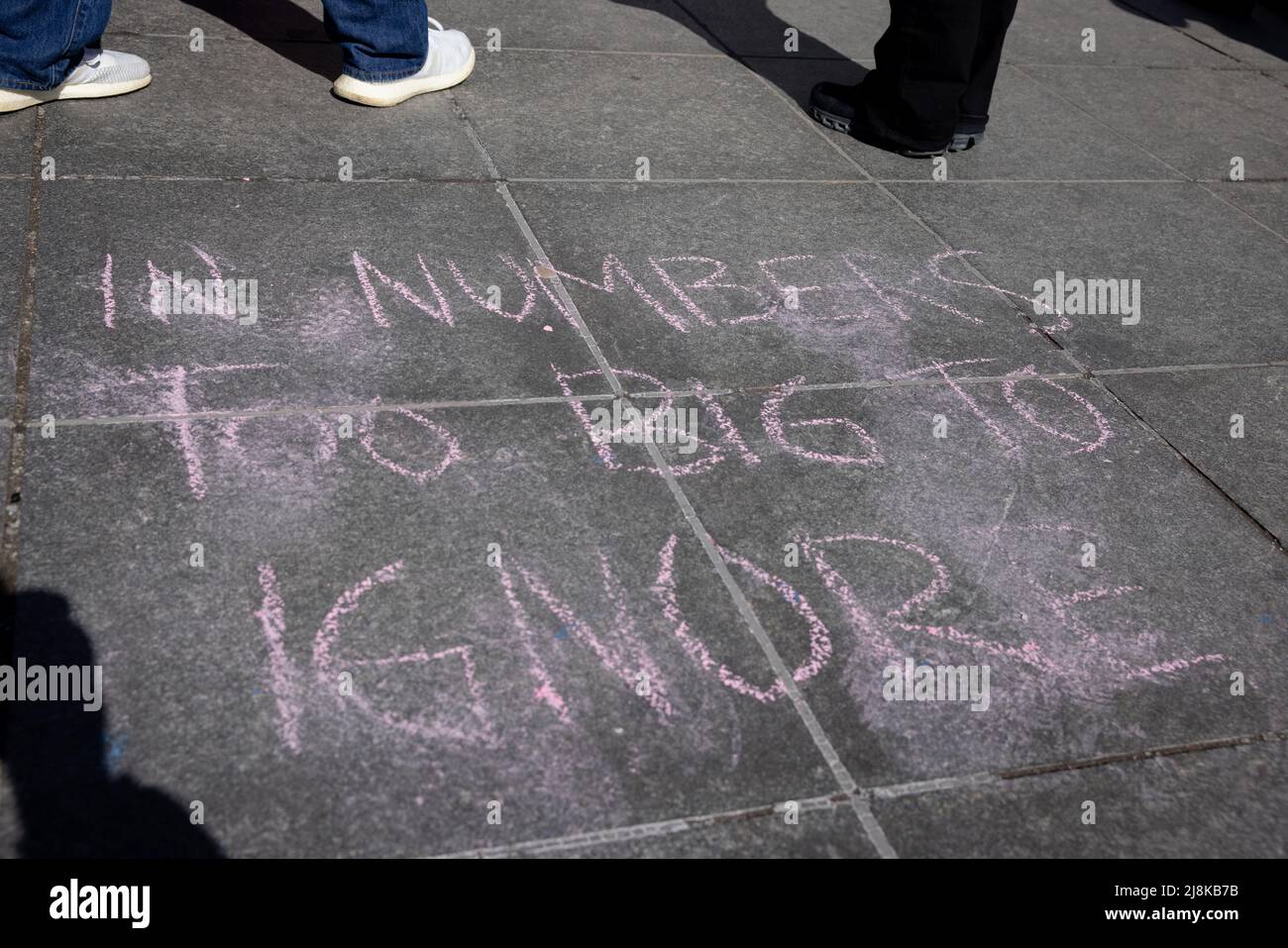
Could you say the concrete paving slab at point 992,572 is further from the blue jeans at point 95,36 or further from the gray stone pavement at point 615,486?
the blue jeans at point 95,36

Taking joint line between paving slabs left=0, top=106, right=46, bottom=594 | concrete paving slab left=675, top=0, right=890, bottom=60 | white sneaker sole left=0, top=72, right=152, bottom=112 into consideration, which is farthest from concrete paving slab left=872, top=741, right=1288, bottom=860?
concrete paving slab left=675, top=0, right=890, bottom=60

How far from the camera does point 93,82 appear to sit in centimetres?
421

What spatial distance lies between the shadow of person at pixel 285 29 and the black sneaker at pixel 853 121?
2.04 m

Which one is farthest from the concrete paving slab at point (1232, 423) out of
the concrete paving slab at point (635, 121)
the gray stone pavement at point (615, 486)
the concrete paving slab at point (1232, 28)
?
the concrete paving slab at point (1232, 28)

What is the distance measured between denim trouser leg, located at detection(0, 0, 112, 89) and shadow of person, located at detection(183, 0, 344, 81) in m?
0.95

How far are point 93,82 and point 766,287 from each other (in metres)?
2.56

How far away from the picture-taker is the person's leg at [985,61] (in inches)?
185

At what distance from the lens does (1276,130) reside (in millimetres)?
5746

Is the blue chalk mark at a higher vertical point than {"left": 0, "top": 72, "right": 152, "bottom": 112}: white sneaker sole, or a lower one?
lower

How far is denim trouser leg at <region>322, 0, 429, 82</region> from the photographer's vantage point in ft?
14.3

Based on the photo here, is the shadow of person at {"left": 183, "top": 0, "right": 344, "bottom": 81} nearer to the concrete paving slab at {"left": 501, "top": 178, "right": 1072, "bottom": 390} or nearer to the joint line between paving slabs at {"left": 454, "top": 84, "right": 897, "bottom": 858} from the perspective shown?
the concrete paving slab at {"left": 501, "top": 178, "right": 1072, "bottom": 390}

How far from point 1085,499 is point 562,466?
1357 millimetres

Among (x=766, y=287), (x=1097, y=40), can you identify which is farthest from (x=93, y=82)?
(x=1097, y=40)
